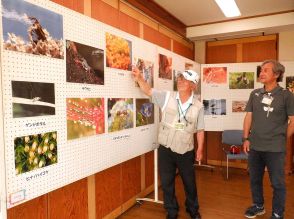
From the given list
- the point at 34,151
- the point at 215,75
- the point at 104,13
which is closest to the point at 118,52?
the point at 104,13

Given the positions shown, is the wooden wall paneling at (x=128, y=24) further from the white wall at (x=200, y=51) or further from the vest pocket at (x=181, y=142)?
the white wall at (x=200, y=51)

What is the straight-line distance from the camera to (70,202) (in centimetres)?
225

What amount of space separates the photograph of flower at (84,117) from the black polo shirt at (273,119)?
5.30ft

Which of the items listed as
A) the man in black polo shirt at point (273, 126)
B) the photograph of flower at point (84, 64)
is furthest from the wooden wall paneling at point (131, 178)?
the man in black polo shirt at point (273, 126)

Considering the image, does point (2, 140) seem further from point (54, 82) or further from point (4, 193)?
point (54, 82)

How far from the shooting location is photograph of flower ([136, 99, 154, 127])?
2.74m

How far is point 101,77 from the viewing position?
2.17 m

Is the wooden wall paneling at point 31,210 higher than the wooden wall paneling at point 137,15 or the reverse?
the reverse

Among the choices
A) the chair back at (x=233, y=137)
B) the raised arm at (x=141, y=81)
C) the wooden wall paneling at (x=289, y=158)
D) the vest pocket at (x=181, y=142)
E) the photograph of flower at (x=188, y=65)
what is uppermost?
the photograph of flower at (x=188, y=65)

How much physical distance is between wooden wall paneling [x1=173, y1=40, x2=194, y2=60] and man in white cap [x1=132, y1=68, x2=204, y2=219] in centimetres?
181

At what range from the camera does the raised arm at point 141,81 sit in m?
2.57

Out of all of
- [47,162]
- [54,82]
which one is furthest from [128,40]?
[47,162]

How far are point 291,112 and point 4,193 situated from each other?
251 cm

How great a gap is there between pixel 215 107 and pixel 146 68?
2.19 meters
